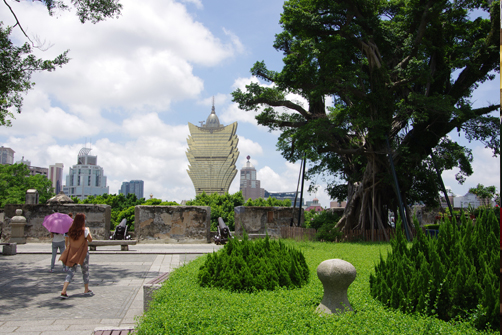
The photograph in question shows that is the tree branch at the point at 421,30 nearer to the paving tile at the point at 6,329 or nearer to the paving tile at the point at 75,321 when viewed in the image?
the paving tile at the point at 75,321

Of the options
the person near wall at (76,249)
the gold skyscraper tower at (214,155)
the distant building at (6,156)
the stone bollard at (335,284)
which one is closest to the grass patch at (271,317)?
the stone bollard at (335,284)

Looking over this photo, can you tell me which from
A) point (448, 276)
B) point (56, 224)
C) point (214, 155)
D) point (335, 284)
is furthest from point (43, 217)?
point (214, 155)

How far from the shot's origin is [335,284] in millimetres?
3840

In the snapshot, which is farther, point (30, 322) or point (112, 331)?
point (30, 322)

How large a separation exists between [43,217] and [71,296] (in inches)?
402

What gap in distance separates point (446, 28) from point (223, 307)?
1545 cm

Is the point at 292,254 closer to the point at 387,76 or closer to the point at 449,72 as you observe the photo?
the point at 387,76

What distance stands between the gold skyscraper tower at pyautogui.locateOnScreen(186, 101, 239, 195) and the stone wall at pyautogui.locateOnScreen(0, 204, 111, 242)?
414 feet

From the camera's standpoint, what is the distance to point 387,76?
1405 centimetres

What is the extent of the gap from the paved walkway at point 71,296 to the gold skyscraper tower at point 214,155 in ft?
431

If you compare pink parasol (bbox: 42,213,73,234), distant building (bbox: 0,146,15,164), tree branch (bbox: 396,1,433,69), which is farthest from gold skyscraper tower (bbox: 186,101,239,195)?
pink parasol (bbox: 42,213,73,234)

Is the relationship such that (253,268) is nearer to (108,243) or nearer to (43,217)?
(108,243)

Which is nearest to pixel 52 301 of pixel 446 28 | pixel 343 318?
pixel 343 318

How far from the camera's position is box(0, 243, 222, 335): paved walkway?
4567 millimetres
